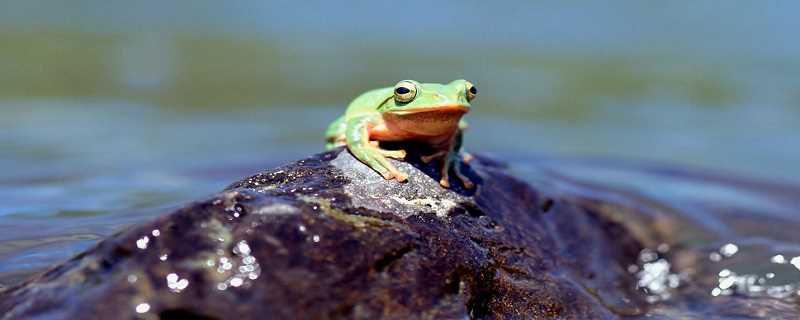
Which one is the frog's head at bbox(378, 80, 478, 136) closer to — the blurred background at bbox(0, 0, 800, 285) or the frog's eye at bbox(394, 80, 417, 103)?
the frog's eye at bbox(394, 80, 417, 103)

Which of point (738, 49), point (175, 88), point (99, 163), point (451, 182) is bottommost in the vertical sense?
point (451, 182)

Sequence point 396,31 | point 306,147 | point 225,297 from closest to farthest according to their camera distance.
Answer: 1. point 225,297
2. point 306,147
3. point 396,31

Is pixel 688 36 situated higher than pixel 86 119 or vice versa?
pixel 688 36

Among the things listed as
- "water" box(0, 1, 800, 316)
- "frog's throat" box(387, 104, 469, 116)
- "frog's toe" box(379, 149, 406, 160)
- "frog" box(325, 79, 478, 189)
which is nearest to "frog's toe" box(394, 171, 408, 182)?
"frog" box(325, 79, 478, 189)

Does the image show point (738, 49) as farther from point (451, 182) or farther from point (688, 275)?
point (451, 182)

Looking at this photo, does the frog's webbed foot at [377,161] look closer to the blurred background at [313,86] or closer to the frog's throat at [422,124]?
the frog's throat at [422,124]

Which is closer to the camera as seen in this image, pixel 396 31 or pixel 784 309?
pixel 784 309

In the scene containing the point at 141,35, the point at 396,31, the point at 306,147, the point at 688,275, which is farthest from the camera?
the point at 396,31

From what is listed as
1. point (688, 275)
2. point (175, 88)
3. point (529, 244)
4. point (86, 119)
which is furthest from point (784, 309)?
point (175, 88)
